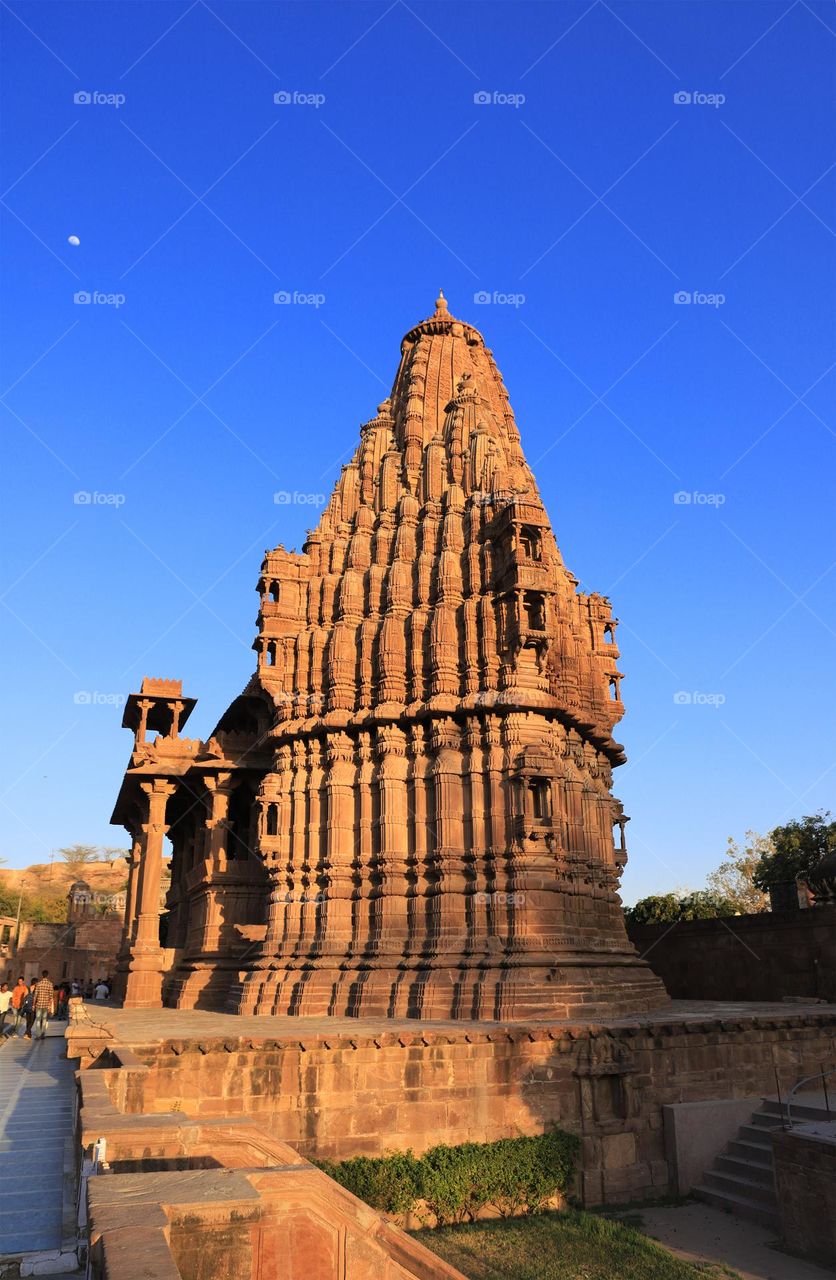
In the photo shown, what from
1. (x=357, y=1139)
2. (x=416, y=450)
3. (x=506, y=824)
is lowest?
(x=357, y=1139)

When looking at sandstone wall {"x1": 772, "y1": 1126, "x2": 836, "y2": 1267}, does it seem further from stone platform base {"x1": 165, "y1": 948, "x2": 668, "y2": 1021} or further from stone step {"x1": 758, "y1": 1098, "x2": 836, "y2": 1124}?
Result: stone platform base {"x1": 165, "y1": 948, "x2": 668, "y2": 1021}

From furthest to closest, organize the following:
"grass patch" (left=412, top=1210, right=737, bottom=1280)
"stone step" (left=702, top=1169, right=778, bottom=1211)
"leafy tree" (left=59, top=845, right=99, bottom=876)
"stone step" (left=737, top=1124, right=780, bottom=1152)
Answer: "leafy tree" (left=59, top=845, right=99, bottom=876) → "stone step" (left=737, top=1124, right=780, bottom=1152) → "stone step" (left=702, top=1169, right=778, bottom=1211) → "grass patch" (left=412, top=1210, right=737, bottom=1280)

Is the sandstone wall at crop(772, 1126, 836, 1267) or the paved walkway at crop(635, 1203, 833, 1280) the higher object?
the sandstone wall at crop(772, 1126, 836, 1267)

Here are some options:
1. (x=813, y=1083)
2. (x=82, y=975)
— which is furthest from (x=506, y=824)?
(x=82, y=975)

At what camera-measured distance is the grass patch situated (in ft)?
42.2

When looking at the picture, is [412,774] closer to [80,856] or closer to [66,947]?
[66,947]

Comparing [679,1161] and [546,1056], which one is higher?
[546,1056]

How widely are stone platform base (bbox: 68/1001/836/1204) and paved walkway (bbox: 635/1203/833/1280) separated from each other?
964mm

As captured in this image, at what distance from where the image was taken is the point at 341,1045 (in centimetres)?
1508

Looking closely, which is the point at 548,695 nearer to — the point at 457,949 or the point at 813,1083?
the point at 457,949

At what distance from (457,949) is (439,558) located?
432 inches

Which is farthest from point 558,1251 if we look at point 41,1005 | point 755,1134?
point 41,1005

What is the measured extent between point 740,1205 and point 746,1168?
0.87 m

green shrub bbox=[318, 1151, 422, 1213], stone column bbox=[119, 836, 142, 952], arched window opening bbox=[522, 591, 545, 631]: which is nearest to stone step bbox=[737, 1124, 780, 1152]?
green shrub bbox=[318, 1151, 422, 1213]
